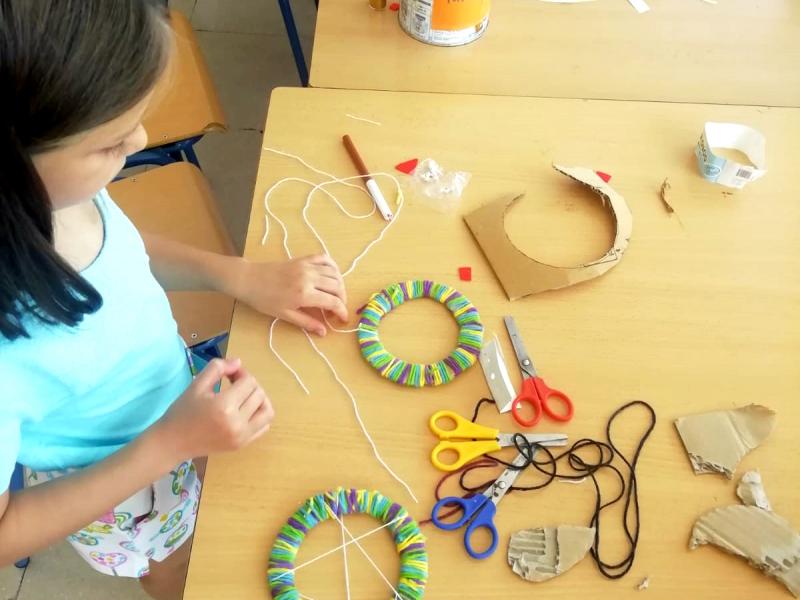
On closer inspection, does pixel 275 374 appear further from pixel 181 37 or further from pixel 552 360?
pixel 181 37

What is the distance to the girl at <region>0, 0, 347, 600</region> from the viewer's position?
0.43 metres

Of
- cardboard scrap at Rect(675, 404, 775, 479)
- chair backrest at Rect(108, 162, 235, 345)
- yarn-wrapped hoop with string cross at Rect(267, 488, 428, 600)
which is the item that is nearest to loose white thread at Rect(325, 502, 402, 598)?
yarn-wrapped hoop with string cross at Rect(267, 488, 428, 600)

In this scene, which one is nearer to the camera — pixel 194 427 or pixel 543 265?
pixel 194 427

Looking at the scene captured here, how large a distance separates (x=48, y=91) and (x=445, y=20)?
697 mm

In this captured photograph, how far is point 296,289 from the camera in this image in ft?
2.40

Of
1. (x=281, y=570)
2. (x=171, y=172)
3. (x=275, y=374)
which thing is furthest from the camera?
(x=171, y=172)

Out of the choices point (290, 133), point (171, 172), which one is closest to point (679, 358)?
point (290, 133)

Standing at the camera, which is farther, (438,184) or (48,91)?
(438,184)

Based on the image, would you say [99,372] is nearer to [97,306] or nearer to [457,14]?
[97,306]

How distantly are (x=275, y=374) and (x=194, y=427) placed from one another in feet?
0.35

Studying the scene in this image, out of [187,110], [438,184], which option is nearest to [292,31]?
[187,110]

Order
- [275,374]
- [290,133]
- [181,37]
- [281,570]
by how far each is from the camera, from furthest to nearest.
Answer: [181,37] → [290,133] → [275,374] → [281,570]

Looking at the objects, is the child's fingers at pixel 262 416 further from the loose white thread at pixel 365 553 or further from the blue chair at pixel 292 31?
the blue chair at pixel 292 31

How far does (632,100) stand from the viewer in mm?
963
